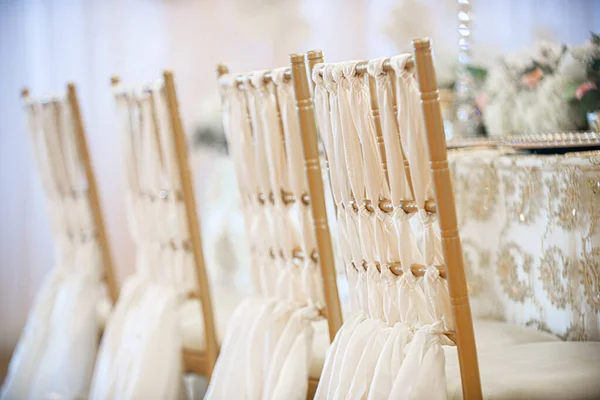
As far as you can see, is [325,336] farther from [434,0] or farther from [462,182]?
[434,0]

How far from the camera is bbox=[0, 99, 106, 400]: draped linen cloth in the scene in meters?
2.32

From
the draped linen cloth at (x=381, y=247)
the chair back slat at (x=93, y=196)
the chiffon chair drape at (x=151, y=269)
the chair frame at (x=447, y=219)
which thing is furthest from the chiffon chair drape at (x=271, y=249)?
the chair back slat at (x=93, y=196)

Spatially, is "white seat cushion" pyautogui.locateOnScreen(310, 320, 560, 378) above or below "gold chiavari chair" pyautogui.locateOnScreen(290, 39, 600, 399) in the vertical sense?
below

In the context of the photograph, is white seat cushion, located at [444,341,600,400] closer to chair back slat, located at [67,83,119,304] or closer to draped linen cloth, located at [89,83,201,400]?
draped linen cloth, located at [89,83,201,400]

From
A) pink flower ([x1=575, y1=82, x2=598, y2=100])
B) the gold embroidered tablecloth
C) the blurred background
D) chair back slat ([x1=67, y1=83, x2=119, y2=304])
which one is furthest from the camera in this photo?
the blurred background

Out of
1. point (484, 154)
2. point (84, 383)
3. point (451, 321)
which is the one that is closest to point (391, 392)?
point (451, 321)

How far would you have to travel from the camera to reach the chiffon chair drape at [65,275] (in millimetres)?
2312

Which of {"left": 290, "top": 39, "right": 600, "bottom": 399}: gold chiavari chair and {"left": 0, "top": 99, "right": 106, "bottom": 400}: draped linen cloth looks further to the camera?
{"left": 0, "top": 99, "right": 106, "bottom": 400}: draped linen cloth

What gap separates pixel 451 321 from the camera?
1311mm

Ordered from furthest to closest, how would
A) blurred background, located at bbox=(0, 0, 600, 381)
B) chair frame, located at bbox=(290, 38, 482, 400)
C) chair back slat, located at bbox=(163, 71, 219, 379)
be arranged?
blurred background, located at bbox=(0, 0, 600, 381)
chair back slat, located at bbox=(163, 71, 219, 379)
chair frame, located at bbox=(290, 38, 482, 400)

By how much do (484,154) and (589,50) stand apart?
40cm

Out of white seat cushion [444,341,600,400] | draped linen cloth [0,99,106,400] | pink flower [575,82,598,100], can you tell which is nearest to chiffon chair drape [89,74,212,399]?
draped linen cloth [0,99,106,400]

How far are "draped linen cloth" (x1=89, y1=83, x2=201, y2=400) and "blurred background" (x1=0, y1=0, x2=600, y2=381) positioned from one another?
1.45m

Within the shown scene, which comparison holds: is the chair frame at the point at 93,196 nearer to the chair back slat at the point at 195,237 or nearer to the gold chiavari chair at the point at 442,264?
the chair back slat at the point at 195,237
